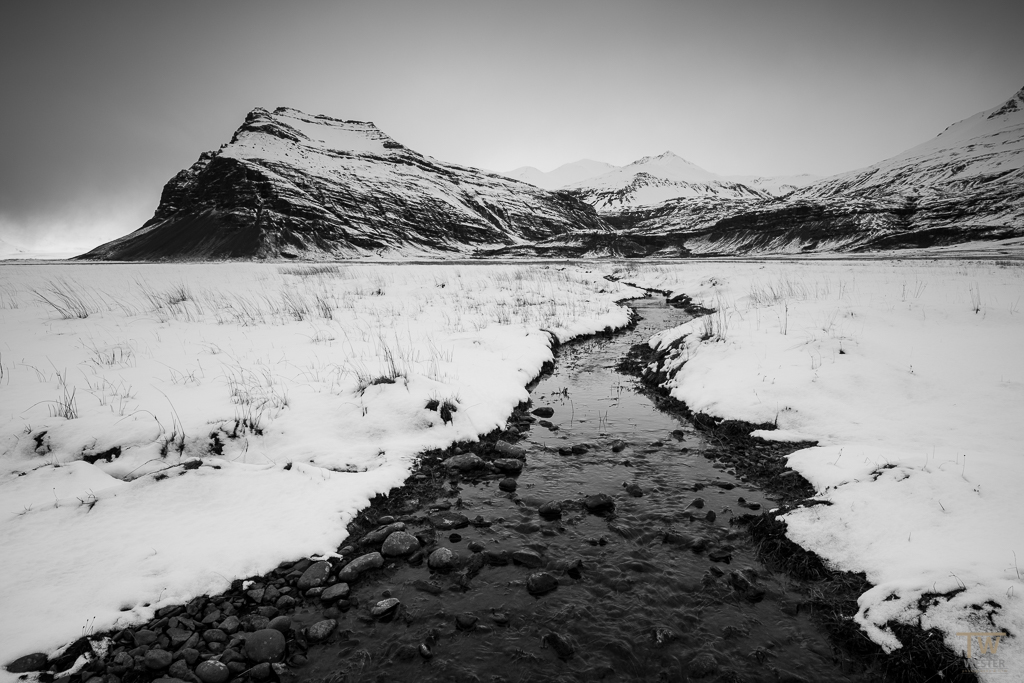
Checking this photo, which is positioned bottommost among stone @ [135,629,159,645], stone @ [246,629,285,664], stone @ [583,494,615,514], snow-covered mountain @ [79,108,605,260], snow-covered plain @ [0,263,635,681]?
stone @ [583,494,615,514]

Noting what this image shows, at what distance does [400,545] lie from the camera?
4.41 metres

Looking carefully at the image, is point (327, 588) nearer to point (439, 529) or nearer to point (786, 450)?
point (439, 529)

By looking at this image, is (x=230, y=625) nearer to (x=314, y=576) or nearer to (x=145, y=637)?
(x=145, y=637)

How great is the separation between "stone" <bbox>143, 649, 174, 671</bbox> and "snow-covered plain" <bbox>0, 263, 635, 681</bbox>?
Answer: 42 cm

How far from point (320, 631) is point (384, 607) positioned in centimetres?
52

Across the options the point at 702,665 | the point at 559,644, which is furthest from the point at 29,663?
the point at 702,665

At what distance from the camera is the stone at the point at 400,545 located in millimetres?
4367

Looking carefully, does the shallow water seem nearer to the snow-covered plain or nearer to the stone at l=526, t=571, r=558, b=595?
the stone at l=526, t=571, r=558, b=595

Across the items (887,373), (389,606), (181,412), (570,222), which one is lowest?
(389,606)

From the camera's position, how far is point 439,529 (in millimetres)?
4812

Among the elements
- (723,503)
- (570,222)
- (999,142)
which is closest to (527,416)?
(723,503)

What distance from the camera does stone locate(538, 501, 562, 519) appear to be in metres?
5.01

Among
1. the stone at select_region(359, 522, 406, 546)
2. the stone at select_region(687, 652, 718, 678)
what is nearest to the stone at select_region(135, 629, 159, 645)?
the stone at select_region(359, 522, 406, 546)

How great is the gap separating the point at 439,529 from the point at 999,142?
286032 millimetres
